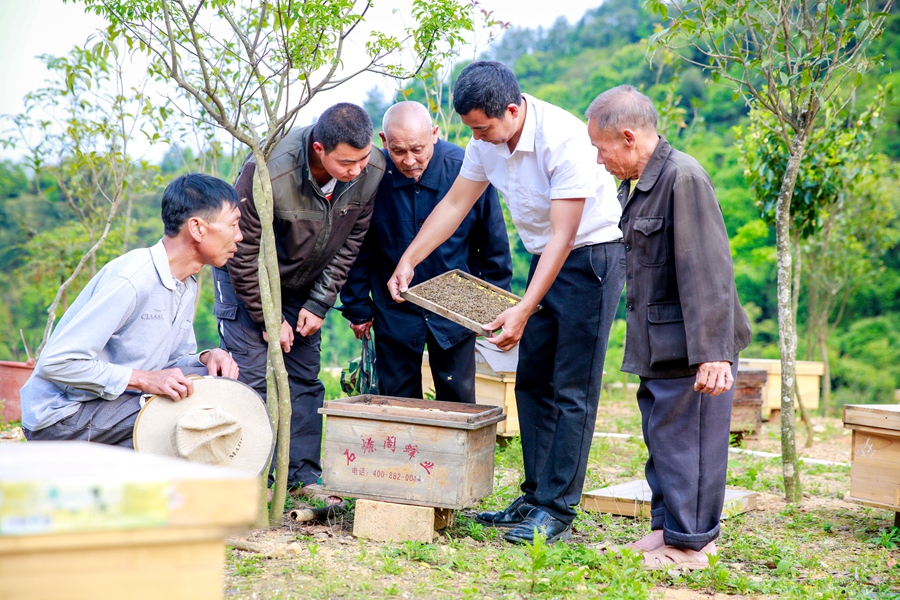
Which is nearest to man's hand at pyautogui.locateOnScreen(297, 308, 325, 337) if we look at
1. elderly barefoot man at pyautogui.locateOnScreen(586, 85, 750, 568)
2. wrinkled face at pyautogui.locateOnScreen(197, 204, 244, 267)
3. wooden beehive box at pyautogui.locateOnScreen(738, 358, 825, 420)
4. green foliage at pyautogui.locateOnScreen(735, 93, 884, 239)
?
wrinkled face at pyautogui.locateOnScreen(197, 204, 244, 267)

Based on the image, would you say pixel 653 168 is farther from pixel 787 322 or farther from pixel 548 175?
pixel 787 322

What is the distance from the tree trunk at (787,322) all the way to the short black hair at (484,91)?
204 centimetres

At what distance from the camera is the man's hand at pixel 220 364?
3.67 meters

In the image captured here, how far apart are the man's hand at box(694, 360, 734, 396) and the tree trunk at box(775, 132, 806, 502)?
1707 millimetres

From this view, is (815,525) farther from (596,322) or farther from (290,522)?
(290,522)

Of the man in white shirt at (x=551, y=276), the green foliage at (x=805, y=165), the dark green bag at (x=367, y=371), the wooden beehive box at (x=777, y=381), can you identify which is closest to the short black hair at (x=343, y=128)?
the man in white shirt at (x=551, y=276)

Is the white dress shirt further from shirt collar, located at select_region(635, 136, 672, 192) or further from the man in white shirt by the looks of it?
shirt collar, located at select_region(635, 136, 672, 192)

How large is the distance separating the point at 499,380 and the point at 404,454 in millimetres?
2710

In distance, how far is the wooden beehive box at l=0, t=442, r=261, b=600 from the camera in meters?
1.29

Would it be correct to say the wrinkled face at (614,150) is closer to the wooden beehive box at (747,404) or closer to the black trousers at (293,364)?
the black trousers at (293,364)

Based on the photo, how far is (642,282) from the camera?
3682 mm

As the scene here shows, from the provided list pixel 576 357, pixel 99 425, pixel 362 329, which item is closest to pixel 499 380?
pixel 362 329

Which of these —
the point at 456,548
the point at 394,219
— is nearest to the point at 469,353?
the point at 394,219

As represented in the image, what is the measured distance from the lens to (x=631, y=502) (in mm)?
4625
